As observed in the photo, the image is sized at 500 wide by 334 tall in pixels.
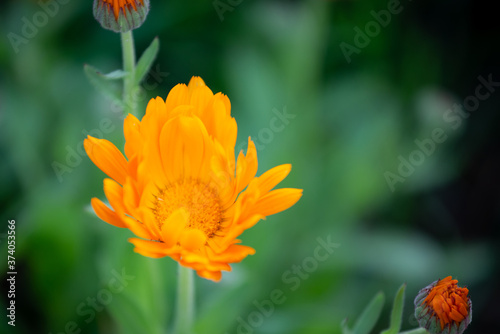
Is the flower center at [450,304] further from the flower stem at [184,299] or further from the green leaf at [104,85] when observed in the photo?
the green leaf at [104,85]

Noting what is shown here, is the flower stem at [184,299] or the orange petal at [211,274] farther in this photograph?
the flower stem at [184,299]

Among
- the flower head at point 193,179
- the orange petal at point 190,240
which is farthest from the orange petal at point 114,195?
the orange petal at point 190,240

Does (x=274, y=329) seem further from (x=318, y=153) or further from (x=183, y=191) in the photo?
(x=183, y=191)

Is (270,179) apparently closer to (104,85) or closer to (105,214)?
(105,214)

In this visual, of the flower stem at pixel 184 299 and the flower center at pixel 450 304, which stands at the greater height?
the flower stem at pixel 184 299

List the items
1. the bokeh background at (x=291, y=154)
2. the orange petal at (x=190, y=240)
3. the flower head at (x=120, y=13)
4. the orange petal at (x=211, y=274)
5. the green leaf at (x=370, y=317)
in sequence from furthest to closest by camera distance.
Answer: the bokeh background at (x=291, y=154)
the green leaf at (x=370, y=317)
the flower head at (x=120, y=13)
the orange petal at (x=190, y=240)
the orange petal at (x=211, y=274)

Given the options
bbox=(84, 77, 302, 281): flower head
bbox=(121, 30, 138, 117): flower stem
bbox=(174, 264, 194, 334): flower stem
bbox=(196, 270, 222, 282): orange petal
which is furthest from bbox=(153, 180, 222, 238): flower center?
bbox=(196, 270, 222, 282): orange petal
